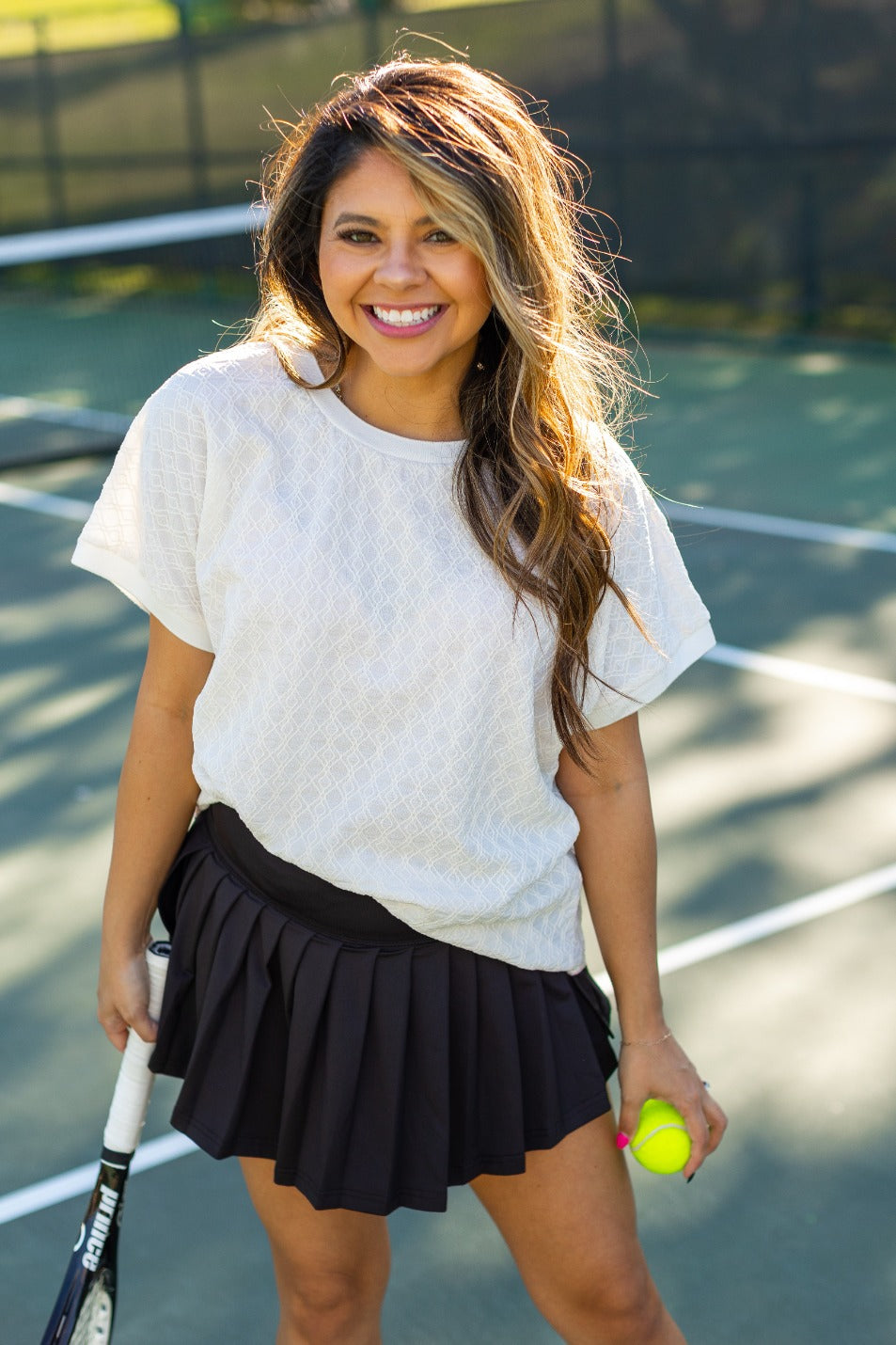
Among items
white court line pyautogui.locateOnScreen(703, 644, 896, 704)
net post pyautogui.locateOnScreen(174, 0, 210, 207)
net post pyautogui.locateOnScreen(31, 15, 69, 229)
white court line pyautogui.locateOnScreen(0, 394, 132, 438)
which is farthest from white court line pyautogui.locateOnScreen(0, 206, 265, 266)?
net post pyautogui.locateOnScreen(31, 15, 69, 229)

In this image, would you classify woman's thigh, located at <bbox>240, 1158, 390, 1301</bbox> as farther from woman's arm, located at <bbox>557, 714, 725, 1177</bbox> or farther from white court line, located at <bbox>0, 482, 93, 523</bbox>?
white court line, located at <bbox>0, 482, 93, 523</bbox>

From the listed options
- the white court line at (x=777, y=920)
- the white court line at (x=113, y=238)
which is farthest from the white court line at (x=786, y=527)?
the white court line at (x=113, y=238)

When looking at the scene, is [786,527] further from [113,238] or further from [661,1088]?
[661,1088]

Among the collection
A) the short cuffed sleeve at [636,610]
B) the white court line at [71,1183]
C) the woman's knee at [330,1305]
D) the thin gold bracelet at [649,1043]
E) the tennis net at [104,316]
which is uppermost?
the short cuffed sleeve at [636,610]

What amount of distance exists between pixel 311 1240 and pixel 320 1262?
0.04m

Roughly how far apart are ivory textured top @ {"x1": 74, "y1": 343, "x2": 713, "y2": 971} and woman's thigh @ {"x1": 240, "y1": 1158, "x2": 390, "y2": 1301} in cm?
40

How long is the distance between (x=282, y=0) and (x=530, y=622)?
865 inches

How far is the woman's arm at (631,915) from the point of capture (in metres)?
2.06

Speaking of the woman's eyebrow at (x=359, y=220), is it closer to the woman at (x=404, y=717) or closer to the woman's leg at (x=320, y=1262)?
the woman at (x=404, y=717)

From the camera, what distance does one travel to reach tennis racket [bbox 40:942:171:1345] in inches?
83.7

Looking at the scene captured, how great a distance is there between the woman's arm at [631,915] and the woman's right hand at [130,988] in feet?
1.92

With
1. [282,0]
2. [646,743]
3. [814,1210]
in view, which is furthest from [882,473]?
[282,0]

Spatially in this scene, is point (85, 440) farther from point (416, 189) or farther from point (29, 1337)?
point (416, 189)

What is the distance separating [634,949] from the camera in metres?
2.10
